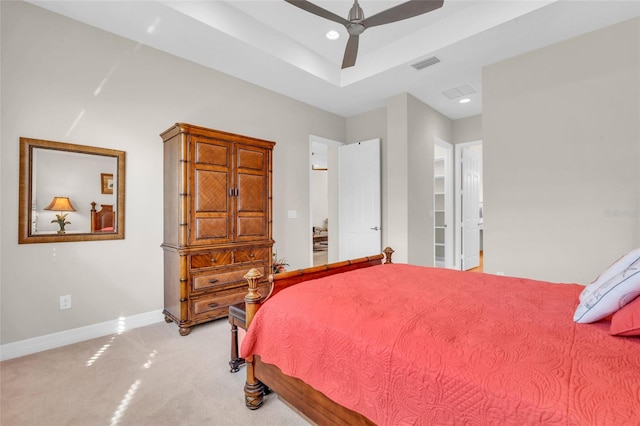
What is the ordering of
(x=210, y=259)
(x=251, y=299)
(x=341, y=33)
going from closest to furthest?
(x=251, y=299)
(x=210, y=259)
(x=341, y=33)

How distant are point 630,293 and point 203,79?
393cm

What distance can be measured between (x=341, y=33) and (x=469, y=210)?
13.3ft

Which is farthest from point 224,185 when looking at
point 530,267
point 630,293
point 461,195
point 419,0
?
point 461,195

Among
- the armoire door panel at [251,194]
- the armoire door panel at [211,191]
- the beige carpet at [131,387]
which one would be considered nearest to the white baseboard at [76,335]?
the beige carpet at [131,387]

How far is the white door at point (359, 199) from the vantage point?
4695 millimetres

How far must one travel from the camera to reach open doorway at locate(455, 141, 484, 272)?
5523 mm

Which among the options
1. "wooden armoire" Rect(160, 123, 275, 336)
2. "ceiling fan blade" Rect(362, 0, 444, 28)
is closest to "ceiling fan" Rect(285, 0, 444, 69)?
"ceiling fan blade" Rect(362, 0, 444, 28)

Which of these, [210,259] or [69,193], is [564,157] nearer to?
[210,259]

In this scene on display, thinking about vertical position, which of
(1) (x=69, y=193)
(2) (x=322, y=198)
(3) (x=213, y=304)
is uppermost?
(2) (x=322, y=198)

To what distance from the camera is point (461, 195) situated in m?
5.57

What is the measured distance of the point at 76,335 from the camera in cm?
266

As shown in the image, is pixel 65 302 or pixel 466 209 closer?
pixel 65 302

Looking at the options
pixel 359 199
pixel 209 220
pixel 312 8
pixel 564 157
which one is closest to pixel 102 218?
pixel 209 220

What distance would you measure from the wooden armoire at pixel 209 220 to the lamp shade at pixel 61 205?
775 millimetres
